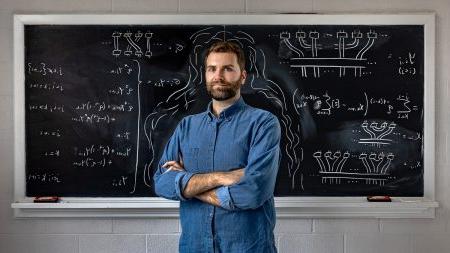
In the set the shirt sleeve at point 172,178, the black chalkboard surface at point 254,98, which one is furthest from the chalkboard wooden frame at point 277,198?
the shirt sleeve at point 172,178

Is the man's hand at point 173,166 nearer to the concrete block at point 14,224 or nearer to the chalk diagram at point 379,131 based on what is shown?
the concrete block at point 14,224

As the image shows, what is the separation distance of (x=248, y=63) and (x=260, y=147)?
→ 91 centimetres

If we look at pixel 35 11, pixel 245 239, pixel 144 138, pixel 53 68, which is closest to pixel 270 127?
pixel 245 239

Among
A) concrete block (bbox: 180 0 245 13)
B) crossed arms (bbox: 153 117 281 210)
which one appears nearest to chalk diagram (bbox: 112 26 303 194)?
concrete block (bbox: 180 0 245 13)

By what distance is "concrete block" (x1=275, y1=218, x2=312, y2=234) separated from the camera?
3.07 metres

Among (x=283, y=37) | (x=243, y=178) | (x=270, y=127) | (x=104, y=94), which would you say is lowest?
(x=243, y=178)

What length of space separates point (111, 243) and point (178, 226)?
0.41m

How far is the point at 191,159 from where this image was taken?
240 centimetres

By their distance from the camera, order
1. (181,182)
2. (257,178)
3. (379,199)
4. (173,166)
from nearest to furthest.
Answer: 1. (257,178)
2. (181,182)
3. (173,166)
4. (379,199)

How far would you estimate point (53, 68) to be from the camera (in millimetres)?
3047

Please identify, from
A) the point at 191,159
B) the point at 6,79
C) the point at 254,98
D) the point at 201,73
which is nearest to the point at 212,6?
the point at 201,73

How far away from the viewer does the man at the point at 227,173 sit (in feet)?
7.41

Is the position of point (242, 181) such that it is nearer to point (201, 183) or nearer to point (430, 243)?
point (201, 183)

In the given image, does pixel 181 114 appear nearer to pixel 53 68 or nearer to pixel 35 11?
pixel 53 68
